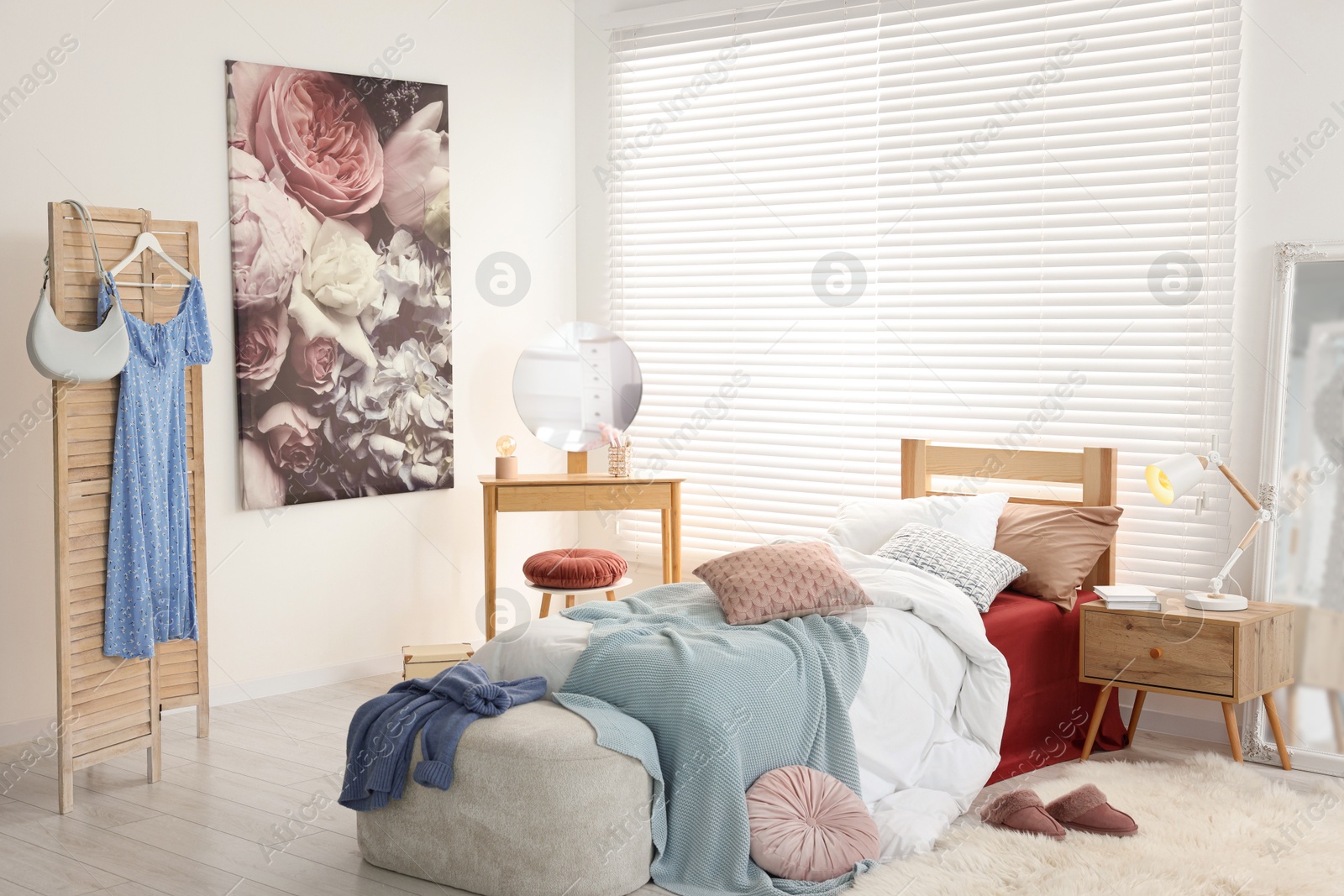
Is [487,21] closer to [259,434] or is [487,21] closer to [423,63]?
[423,63]

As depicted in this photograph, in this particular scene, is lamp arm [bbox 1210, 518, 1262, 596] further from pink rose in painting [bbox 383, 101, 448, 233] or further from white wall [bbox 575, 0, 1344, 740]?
pink rose in painting [bbox 383, 101, 448, 233]

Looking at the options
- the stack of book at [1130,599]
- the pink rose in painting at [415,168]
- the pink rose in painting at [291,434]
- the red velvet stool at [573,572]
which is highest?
the pink rose in painting at [415,168]

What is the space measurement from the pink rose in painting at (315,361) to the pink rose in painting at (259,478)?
0.32 meters

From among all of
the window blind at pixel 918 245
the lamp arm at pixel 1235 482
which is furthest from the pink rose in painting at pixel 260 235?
the lamp arm at pixel 1235 482

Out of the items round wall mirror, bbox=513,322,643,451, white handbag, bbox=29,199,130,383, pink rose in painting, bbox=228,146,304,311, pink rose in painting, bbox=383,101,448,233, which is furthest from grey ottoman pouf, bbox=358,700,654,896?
pink rose in painting, bbox=383,101,448,233

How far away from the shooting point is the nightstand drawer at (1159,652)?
11.9 ft

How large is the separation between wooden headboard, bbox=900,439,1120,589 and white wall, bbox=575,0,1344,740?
419 millimetres

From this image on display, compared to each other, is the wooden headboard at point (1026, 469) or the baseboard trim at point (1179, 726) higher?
the wooden headboard at point (1026, 469)

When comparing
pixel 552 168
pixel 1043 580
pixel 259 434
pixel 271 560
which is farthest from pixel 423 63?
pixel 1043 580

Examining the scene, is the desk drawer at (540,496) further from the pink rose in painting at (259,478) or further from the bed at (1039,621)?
the bed at (1039,621)

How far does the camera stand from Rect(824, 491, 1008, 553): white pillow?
13.9 feet

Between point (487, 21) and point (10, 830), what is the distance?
3.71 m

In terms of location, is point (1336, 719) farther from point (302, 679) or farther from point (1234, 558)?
point (302, 679)

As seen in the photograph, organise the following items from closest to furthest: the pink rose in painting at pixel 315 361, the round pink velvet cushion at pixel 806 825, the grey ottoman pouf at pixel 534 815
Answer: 1. the grey ottoman pouf at pixel 534 815
2. the round pink velvet cushion at pixel 806 825
3. the pink rose in painting at pixel 315 361
